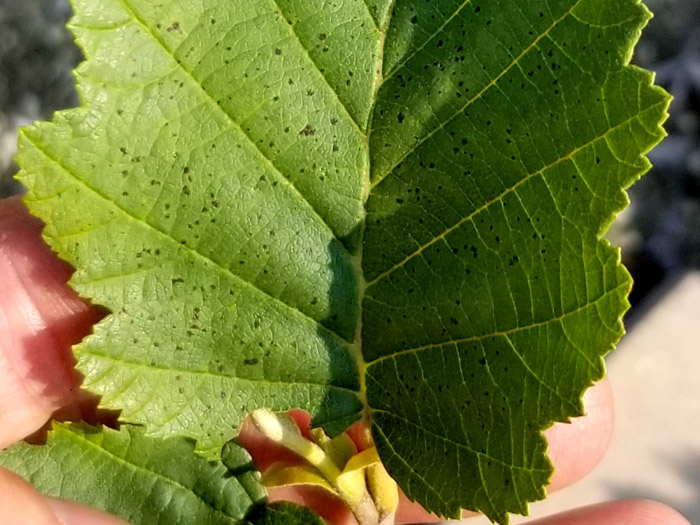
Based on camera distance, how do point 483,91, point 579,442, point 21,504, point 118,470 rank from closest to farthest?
point 483,91 → point 21,504 → point 118,470 → point 579,442

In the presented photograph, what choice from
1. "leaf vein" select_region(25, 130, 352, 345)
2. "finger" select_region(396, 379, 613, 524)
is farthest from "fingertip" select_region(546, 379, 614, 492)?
"leaf vein" select_region(25, 130, 352, 345)

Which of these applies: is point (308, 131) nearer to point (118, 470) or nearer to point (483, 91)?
point (483, 91)

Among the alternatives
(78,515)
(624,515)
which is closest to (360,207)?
(78,515)

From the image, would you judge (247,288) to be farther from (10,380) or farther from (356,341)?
(10,380)

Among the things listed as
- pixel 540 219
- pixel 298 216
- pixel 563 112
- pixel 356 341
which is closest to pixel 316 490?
pixel 356 341

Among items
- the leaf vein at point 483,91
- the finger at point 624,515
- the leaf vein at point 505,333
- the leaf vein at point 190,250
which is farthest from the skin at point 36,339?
the finger at point 624,515

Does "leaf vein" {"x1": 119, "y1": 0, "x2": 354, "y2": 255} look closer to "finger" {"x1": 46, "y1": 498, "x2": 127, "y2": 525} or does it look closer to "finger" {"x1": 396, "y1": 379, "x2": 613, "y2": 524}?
"finger" {"x1": 46, "y1": 498, "x2": 127, "y2": 525}
